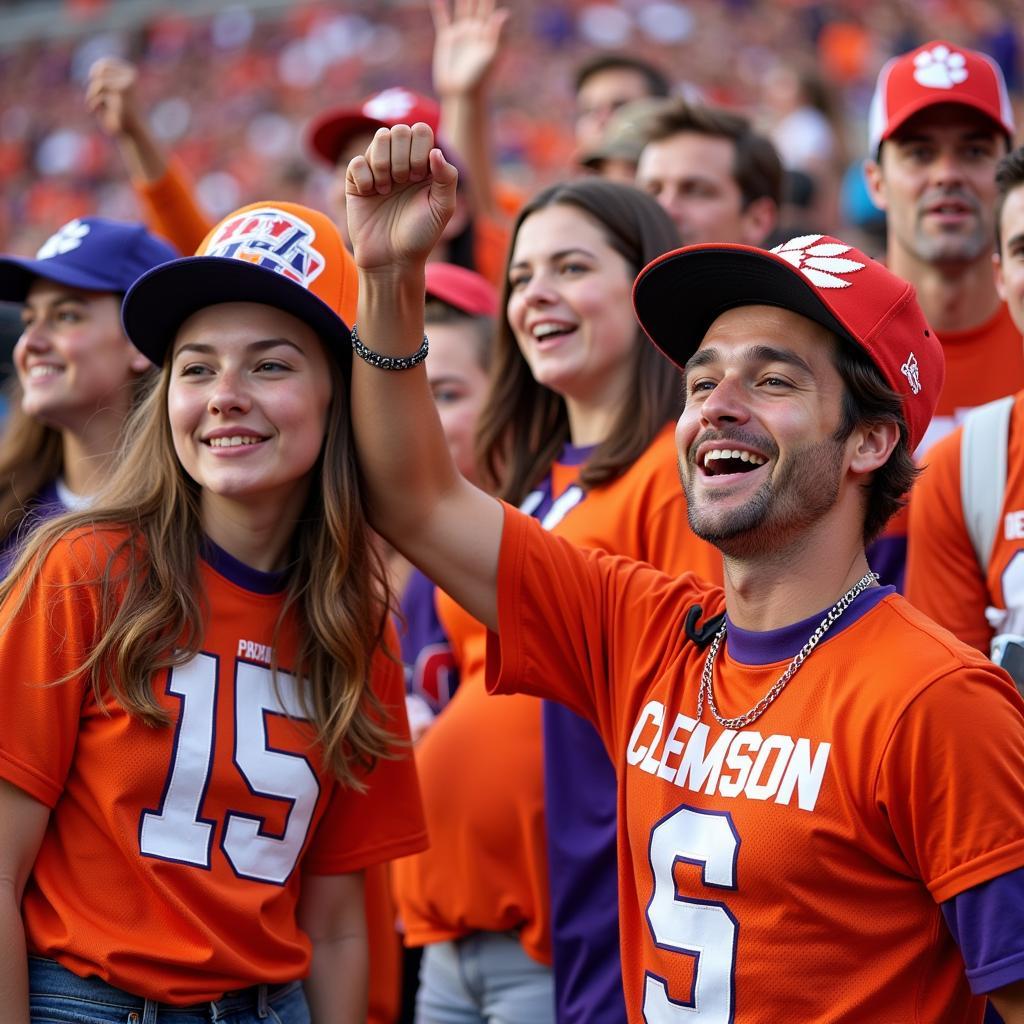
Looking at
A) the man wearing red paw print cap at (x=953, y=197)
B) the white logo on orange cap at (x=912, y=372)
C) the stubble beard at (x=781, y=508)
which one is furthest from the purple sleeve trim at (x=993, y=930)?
the man wearing red paw print cap at (x=953, y=197)

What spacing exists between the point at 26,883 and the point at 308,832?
1.73 ft

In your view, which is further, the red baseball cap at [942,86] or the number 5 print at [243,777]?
the red baseball cap at [942,86]

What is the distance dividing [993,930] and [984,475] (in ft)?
4.06

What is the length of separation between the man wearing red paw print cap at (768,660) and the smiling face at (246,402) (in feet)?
0.49

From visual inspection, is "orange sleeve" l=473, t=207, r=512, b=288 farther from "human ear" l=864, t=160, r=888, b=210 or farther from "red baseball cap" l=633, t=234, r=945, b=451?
"red baseball cap" l=633, t=234, r=945, b=451

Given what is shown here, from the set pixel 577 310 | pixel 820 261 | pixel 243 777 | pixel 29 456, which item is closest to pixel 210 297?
pixel 243 777

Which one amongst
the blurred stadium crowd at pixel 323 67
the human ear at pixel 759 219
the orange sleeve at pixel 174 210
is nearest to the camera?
the human ear at pixel 759 219

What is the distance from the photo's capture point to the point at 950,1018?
85.9 inches

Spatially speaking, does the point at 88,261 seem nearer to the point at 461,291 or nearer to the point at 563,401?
the point at 461,291

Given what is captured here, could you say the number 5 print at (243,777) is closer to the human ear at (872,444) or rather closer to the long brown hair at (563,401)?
the long brown hair at (563,401)

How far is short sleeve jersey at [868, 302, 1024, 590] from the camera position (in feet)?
11.6

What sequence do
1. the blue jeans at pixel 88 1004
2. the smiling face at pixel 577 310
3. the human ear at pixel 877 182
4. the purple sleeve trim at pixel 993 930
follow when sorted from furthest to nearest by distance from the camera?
the human ear at pixel 877 182 → the smiling face at pixel 577 310 → the blue jeans at pixel 88 1004 → the purple sleeve trim at pixel 993 930

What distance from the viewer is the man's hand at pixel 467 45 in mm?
5578

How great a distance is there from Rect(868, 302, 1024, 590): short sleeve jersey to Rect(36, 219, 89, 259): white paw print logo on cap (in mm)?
2242
